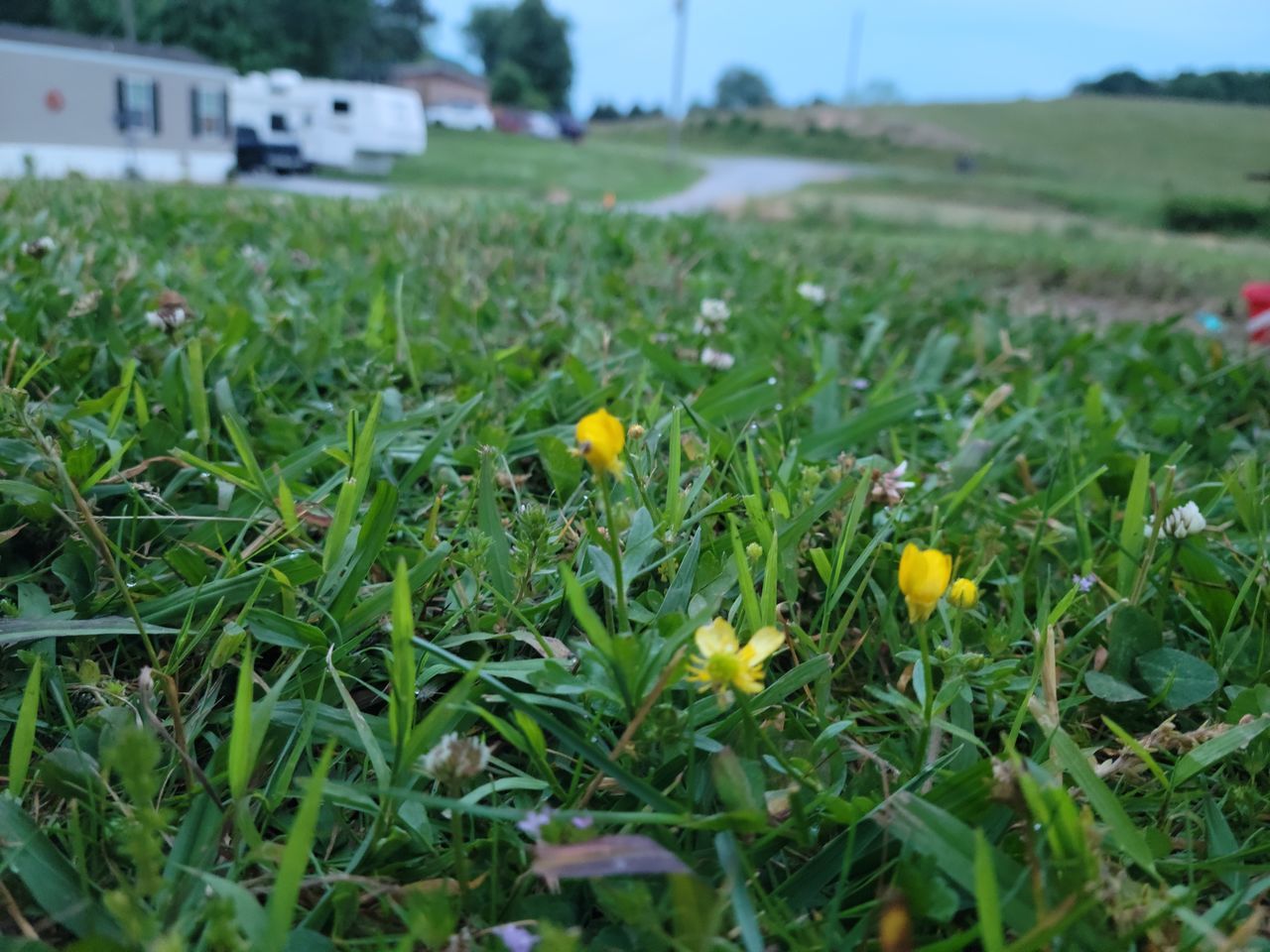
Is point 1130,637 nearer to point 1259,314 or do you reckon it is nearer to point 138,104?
point 1259,314

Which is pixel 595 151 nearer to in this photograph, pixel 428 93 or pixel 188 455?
pixel 428 93

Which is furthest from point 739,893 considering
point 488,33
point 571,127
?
point 488,33

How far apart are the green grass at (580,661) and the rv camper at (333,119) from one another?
16.8 meters

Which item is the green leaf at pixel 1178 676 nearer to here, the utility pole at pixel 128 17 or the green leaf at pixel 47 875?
the green leaf at pixel 47 875

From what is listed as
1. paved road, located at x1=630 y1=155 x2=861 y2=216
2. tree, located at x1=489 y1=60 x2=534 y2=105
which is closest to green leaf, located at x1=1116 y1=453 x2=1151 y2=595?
paved road, located at x1=630 y1=155 x2=861 y2=216

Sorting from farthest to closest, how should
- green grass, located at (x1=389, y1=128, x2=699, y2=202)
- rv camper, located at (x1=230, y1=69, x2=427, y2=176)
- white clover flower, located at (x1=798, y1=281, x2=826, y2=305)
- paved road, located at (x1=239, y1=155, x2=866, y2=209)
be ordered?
rv camper, located at (x1=230, y1=69, x2=427, y2=176) → green grass, located at (x1=389, y1=128, x2=699, y2=202) → paved road, located at (x1=239, y1=155, x2=866, y2=209) → white clover flower, located at (x1=798, y1=281, x2=826, y2=305)

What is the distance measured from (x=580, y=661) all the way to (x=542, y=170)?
16.8 m

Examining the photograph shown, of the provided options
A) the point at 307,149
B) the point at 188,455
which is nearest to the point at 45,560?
the point at 188,455

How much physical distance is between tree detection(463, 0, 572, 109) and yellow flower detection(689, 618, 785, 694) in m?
42.2

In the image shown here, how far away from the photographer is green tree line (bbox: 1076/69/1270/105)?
2406 millimetres

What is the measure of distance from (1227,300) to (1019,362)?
1.97 m

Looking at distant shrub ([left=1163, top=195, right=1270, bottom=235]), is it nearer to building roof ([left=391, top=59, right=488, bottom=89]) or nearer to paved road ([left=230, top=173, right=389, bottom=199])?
paved road ([left=230, top=173, right=389, bottom=199])

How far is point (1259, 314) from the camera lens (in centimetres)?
218

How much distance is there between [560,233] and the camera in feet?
9.27
